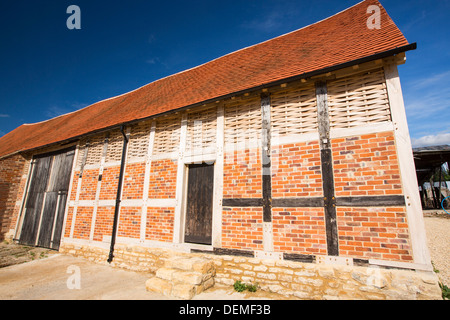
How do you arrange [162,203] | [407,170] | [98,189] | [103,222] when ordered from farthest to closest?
[98,189] → [103,222] → [162,203] → [407,170]

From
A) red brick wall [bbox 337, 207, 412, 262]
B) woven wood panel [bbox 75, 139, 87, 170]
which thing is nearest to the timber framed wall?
red brick wall [bbox 337, 207, 412, 262]

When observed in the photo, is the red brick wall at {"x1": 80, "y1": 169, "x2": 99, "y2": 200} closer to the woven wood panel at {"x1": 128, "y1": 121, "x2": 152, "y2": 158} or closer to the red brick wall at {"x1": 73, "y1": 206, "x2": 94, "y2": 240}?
the red brick wall at {"x1": 73, "y1": 206, "x2": 94, "y2": 240}

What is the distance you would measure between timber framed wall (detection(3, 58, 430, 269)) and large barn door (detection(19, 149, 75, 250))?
3.54 metres

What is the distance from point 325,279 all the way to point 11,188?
12.7 meters

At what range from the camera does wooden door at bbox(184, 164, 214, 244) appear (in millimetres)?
4688

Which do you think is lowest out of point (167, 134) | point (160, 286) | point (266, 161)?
point (160, 286)

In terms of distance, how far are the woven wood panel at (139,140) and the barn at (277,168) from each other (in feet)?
0.15

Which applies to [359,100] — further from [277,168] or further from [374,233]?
[374,233]

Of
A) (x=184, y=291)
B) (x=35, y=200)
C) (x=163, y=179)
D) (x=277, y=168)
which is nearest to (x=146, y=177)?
(x=163, y=179)

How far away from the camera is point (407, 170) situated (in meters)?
3.14

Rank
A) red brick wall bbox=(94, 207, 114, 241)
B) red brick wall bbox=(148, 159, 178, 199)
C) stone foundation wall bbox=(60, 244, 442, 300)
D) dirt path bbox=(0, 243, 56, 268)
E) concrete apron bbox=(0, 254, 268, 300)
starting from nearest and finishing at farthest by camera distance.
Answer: stone foundation wall bbox=(60, 244, 442, 300) < concrete apron bbox=(0, 254, 268, 300) < red brick wall bbox=(148, 159, 178, 199) < red brick wall bbox=(94, 207, 114, 241) < dirt path bbox=(0, 243, 56, 268)

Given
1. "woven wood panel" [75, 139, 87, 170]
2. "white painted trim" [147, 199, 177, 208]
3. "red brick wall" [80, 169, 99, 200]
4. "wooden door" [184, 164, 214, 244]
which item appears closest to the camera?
"wooden door" [184, 164, 214, 244]

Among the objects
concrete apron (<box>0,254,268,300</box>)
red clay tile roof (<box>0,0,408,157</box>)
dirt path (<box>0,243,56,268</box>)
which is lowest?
dirt path (<box>0,243,56,268</box>)
